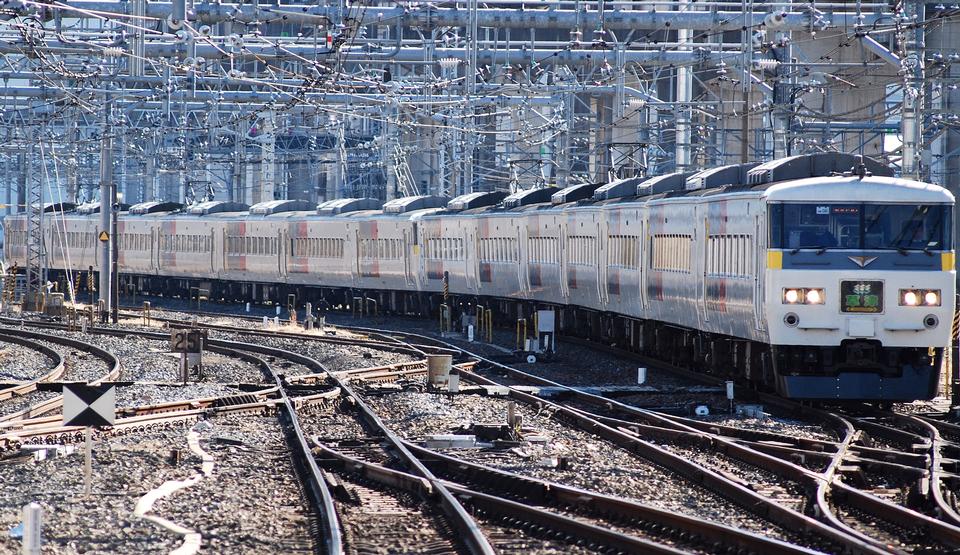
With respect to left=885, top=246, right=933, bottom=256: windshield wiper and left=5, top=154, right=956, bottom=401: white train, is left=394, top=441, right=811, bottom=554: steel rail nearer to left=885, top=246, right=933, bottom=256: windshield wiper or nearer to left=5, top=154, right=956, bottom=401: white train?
left=5, top=154, right=956, bottom=401: white train

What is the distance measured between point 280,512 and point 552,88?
24.5m

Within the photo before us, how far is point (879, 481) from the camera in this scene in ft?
39.7

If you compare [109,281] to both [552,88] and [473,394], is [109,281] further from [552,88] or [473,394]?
[473,394]

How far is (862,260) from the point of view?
679 inches

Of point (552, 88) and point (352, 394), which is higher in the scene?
point (552, 88)

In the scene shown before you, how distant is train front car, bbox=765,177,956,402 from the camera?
17203 mm

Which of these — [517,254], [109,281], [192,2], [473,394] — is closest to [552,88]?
[517,254]

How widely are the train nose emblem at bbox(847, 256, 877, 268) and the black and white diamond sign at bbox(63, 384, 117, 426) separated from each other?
8577mm

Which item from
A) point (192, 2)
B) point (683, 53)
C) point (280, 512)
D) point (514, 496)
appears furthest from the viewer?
point (683, 53)

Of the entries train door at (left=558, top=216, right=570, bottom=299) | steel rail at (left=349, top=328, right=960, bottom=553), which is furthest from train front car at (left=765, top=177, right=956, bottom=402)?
train door at (left=558, top=216, right=570, bottom=299)

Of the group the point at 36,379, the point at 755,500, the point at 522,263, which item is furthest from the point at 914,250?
the point at 522,263

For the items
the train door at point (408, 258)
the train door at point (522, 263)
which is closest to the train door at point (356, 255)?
the train door at point (408, 258)

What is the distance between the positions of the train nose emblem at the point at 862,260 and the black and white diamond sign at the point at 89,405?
858cm

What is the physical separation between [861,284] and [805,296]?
0.61 m
